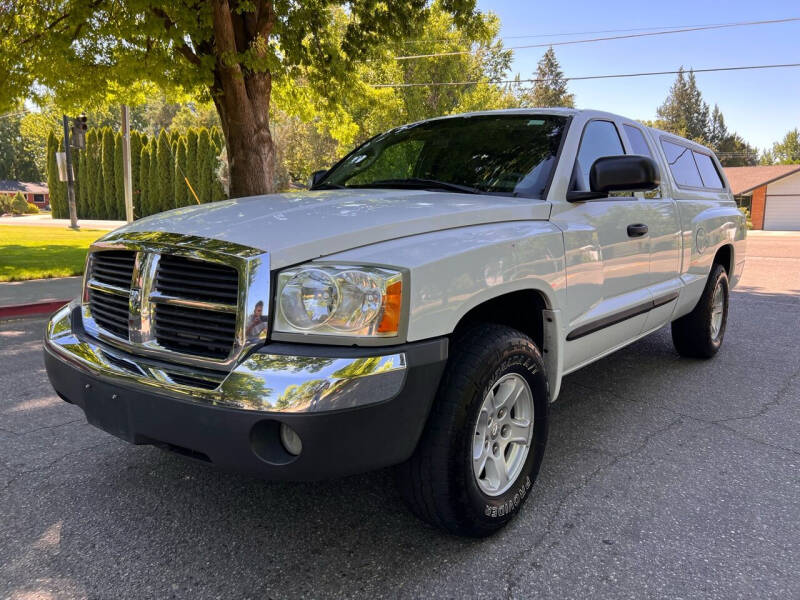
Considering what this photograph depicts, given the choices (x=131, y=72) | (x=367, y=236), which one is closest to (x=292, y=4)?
(x=131, y=72)

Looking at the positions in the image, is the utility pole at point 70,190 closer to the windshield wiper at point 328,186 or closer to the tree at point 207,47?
the tree at point 207,47

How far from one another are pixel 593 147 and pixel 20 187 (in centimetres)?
8124

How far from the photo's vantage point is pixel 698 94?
266ft

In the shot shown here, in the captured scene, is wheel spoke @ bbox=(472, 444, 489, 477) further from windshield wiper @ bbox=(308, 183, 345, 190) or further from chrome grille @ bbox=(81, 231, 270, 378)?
windshield wiper @ bbox=(308, 183, 345, 190)

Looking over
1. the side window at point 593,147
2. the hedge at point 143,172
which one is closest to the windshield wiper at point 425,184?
the side window at point 593,147

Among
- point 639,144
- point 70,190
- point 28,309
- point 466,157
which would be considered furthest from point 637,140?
point 70,190

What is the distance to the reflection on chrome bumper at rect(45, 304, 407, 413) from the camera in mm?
1854

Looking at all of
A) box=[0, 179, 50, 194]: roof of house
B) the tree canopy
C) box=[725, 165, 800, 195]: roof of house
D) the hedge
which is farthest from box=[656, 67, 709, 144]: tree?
box=[0, 179, 50, 194]: roof of house

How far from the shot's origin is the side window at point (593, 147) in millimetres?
3238

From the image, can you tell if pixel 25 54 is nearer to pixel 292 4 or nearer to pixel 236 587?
pixel 292 4

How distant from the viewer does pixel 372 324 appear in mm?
1979

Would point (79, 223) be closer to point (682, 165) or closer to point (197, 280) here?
point (682, 165)

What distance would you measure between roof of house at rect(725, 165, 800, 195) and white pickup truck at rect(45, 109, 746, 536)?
43.6 metres

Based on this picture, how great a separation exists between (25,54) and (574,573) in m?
11.4
